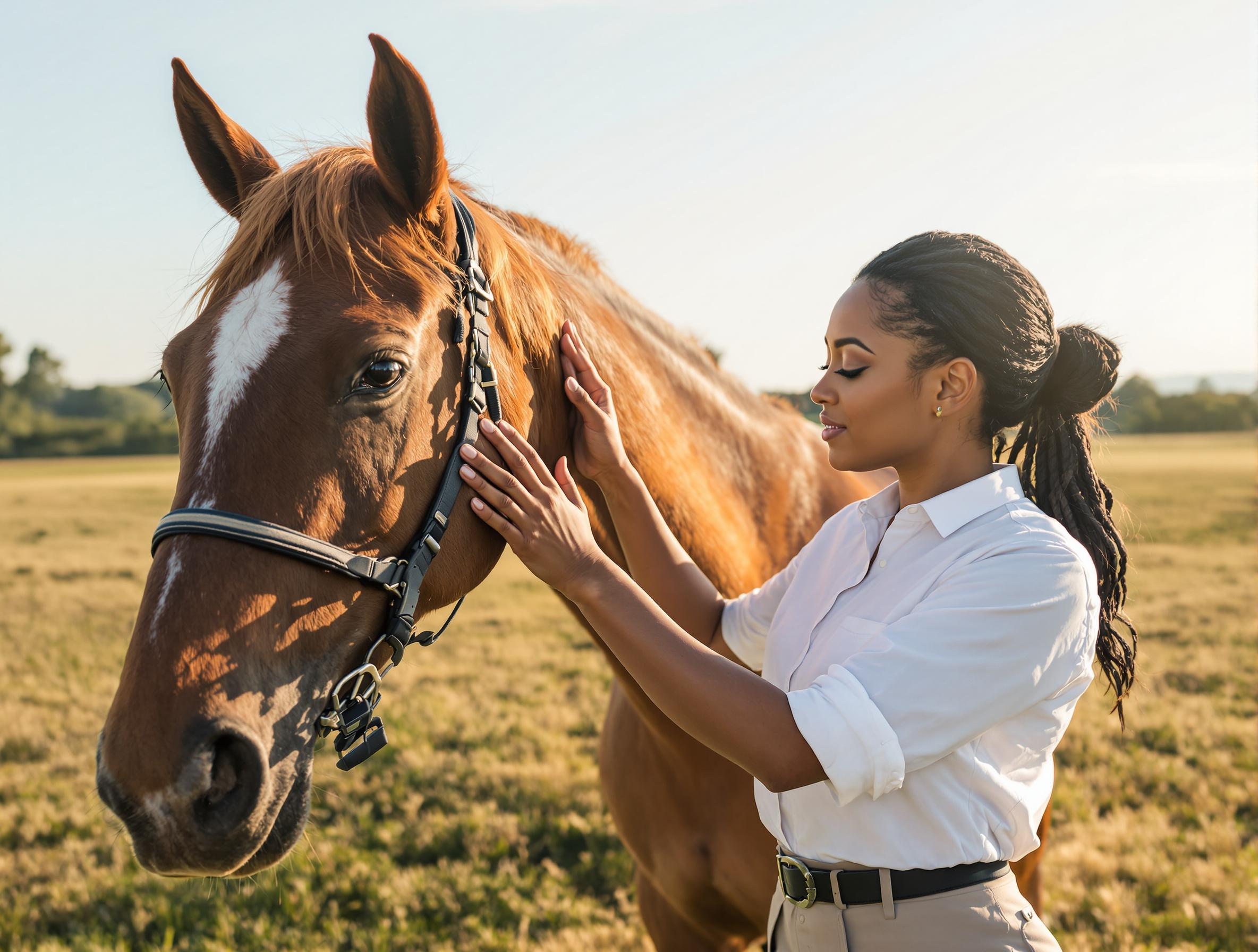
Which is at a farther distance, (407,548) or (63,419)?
(63,419)

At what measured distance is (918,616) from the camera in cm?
143

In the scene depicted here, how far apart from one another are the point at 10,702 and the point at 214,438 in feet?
24.8

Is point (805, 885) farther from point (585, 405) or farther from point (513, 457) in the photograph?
point (585, 405)

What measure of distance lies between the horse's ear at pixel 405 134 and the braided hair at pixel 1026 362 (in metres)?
0.94

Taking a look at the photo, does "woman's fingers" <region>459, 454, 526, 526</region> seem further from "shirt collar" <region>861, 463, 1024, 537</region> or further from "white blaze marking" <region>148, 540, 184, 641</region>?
"shirt collar" <region>861, 463, 1024, 537</region>

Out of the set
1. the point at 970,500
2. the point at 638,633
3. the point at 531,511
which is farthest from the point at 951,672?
the point at 531,511

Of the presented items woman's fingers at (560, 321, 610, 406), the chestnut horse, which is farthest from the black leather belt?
woman's fingers at (560, 321, 610, 406)

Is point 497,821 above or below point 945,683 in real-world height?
below

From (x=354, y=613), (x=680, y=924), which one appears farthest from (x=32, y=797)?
(x=354, y=613)

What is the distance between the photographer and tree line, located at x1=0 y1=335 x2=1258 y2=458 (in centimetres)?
4372

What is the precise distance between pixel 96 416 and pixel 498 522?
56.3m

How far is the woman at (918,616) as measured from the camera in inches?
54.2

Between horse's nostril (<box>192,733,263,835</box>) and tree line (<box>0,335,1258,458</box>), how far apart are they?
4229cm

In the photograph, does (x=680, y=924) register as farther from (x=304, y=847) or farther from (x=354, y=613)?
(x=304, y=847)
